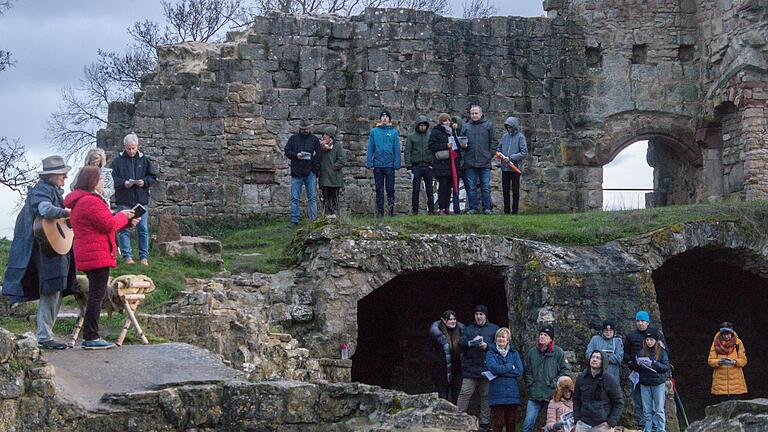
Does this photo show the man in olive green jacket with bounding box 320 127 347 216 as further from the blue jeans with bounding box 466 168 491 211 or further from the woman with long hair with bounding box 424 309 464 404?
the woman with long hair with bounding box 424 309 464 404

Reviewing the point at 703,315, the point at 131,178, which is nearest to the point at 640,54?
the point at 703,315

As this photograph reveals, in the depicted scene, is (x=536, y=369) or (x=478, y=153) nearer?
(x=536, y=369)

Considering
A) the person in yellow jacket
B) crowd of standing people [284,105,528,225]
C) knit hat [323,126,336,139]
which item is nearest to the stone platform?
the person in yellow jacket

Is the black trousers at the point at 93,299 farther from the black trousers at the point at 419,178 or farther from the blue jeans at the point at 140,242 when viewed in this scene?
the black trousers at the point at 419,178

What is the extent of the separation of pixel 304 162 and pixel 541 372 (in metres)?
5.92

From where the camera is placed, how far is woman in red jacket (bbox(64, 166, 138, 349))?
11.1m

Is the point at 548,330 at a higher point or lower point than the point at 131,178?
lower

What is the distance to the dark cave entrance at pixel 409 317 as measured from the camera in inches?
784

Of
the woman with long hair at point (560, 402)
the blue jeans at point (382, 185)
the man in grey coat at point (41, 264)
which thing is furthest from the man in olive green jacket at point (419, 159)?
the man in grey coat at point (41, 264)

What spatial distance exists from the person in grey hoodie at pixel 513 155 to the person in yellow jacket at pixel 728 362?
483 centimetres

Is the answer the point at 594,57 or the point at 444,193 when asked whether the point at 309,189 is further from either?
the point at 594,57

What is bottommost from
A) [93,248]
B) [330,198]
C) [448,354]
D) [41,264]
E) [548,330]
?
[448,354]

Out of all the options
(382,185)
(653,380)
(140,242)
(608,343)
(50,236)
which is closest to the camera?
(50,236)

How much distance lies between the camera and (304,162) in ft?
61.8
